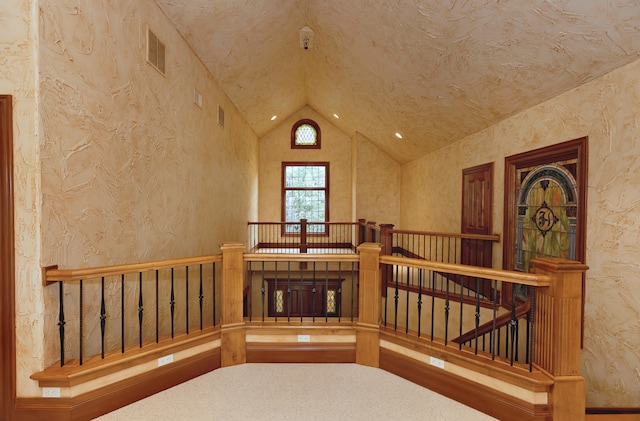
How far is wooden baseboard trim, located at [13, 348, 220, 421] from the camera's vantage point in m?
1.95

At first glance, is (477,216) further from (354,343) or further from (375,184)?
(375,184)

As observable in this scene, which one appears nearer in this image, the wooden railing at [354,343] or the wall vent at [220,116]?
the wooden railing at [354,343]

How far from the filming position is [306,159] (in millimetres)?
9250

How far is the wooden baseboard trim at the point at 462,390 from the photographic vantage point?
6.72 ft

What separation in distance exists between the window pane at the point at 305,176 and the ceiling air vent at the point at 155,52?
20.1ft

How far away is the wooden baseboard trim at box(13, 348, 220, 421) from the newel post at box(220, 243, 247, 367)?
0.18m

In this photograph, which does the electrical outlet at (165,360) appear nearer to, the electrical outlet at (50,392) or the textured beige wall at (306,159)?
the electrical outlet at (50,392)

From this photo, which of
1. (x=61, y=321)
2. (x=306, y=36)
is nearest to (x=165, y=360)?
(x=61, y=321)

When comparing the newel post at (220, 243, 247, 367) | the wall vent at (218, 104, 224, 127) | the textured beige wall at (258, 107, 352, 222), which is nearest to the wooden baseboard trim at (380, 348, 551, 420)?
the newel post at (220, 243, 247, 367)

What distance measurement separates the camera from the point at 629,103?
2604mm

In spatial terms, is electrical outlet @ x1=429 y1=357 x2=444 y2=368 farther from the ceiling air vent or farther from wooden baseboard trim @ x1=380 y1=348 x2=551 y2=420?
the ceiling air vent

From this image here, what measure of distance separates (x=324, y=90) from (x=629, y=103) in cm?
538

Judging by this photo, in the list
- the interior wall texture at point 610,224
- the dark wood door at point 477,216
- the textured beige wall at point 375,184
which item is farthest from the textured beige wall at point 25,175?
the textured beige wall at point 375,184

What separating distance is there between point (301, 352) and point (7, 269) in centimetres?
217
